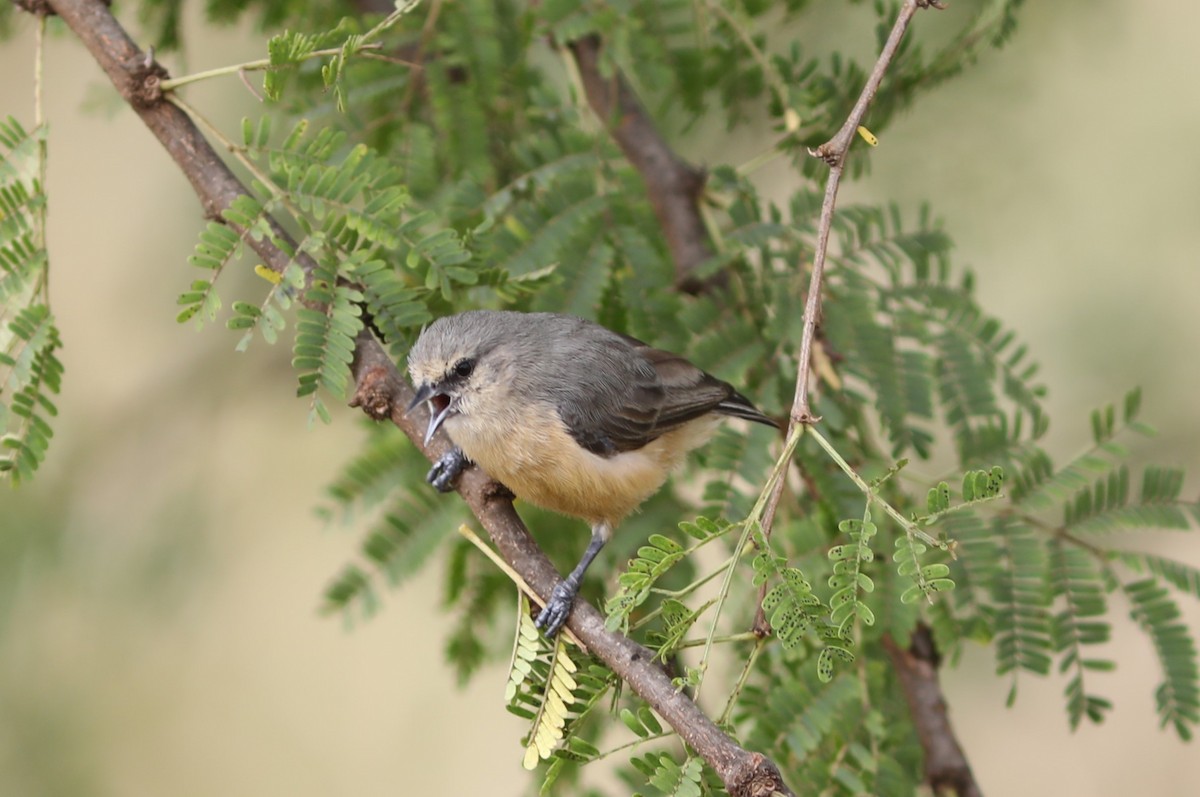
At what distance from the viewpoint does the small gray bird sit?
8.98ft

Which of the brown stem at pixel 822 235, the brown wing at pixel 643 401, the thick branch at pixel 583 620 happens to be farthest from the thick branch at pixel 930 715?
the brown stem at pixel 822 235

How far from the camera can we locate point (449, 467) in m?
2.68

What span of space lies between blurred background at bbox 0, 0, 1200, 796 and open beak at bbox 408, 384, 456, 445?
68.3 inches

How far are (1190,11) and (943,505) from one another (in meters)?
4.81

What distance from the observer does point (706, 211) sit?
3539 millimetres

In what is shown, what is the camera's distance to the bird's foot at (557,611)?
2.13 metres

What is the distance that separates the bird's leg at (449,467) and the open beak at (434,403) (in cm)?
7

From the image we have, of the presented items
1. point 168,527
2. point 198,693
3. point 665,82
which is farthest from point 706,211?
point 198,693

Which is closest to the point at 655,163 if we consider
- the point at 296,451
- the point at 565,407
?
the point at 565,407

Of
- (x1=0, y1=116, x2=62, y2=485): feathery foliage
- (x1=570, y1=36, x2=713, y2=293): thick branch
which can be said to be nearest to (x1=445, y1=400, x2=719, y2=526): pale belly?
(x1=570, y1=36, x2=713, y2=293): thick branch

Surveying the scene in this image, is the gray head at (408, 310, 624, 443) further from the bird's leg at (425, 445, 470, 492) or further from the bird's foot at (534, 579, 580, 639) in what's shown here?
the bird's foot at (534, 579, 580, 639)

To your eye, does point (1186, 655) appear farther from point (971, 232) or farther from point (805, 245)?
point (971, 232)

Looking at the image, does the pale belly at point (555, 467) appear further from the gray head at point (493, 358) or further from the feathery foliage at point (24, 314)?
the feathery foliage at point (24, 314)

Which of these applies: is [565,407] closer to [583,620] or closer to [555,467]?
[555,467]
